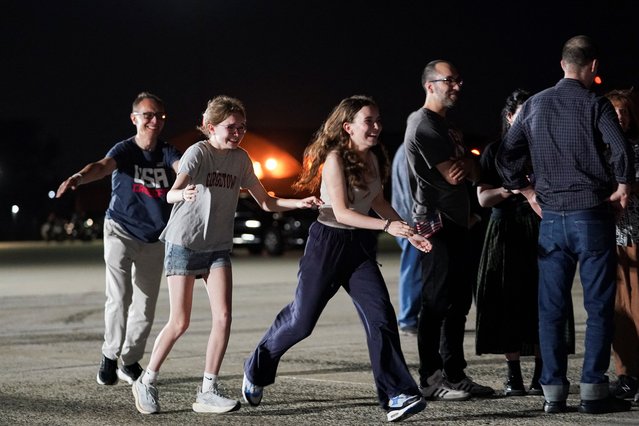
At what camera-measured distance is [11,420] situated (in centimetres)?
711

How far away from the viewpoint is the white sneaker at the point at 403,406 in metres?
6.89

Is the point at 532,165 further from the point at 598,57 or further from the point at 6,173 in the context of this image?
the point at 6,173

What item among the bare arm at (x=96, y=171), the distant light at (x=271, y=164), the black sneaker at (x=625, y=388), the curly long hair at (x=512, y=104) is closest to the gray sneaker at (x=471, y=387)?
the black sneaker at (x=625, y=388)

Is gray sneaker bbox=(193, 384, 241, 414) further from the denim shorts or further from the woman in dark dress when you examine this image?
the woman in dark dress

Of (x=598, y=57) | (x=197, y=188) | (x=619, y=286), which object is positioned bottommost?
(x=619, y=286)

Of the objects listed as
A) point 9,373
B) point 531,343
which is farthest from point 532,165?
point 9,373

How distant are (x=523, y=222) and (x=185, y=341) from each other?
3.92 metres

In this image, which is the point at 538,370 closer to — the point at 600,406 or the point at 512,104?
the point at 600,406

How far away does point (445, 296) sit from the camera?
7793mm

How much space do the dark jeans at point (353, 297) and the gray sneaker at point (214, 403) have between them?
275 millimetres

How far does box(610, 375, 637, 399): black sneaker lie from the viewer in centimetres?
783

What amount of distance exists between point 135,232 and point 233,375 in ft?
4.05

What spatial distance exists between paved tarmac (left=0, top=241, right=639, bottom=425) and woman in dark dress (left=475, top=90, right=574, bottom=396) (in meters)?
0.40

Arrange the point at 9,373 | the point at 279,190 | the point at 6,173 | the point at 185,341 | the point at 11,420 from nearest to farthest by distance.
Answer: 1. the point at 11,420
2. the point at 9,373
3. the point at 185,341
4. the point at 279,190
5. the point at 6,173
